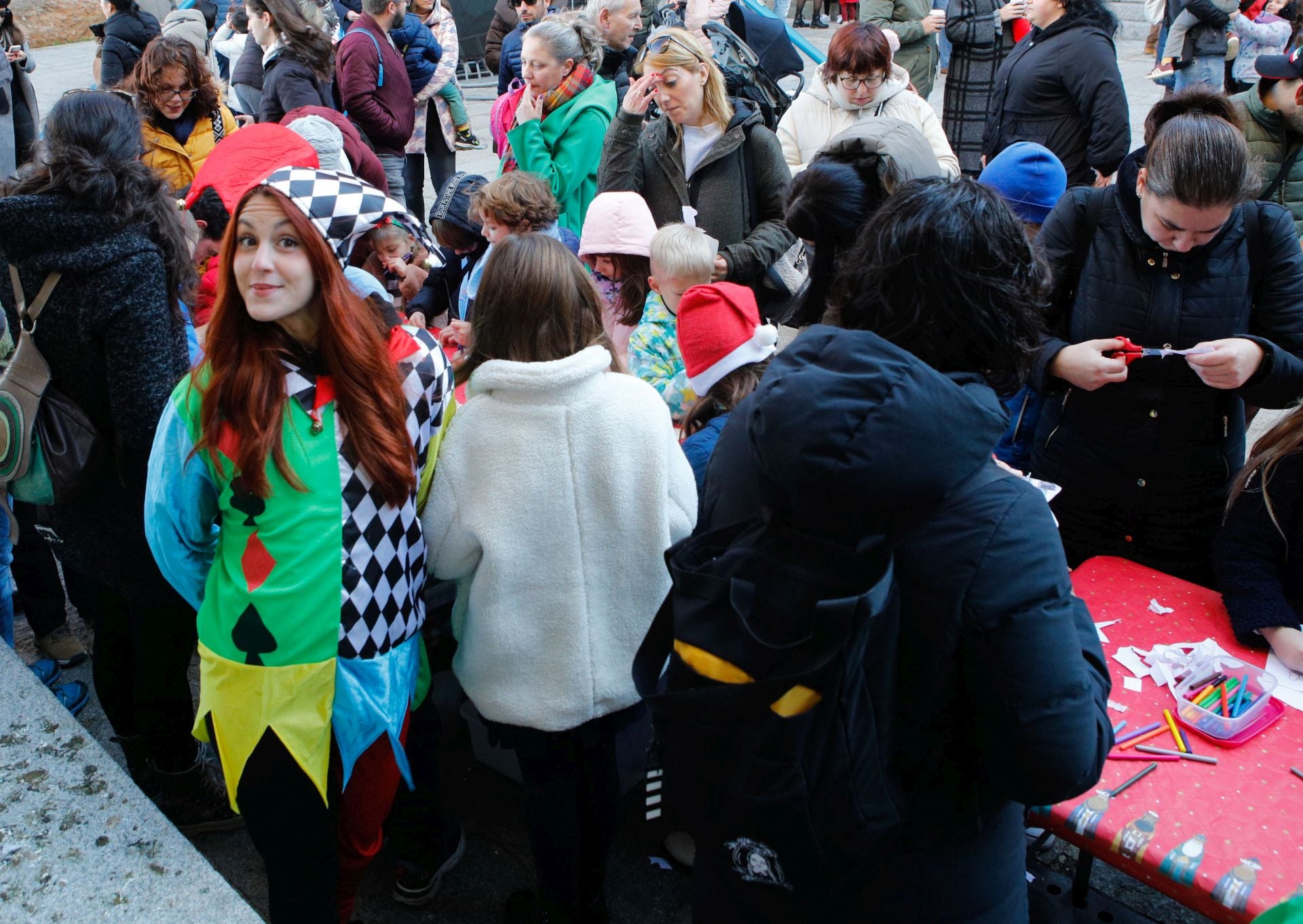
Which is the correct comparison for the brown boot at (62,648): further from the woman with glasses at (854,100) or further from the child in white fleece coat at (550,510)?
the woman with glasses at (854,100)

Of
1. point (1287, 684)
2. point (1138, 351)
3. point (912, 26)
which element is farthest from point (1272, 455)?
point (912, 26)

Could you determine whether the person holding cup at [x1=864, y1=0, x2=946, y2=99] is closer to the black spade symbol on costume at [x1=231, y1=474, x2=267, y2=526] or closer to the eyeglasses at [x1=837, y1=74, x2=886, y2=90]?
Answer: the eyeglasses at [x1=837, y1=74, x2=886, y2=90]

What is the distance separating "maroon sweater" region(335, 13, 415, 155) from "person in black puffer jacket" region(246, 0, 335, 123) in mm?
233

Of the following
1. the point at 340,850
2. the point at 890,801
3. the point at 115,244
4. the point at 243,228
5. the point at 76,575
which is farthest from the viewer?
the point at 76,575

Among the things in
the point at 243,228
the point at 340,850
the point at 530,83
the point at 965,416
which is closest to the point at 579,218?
the point at 530,83

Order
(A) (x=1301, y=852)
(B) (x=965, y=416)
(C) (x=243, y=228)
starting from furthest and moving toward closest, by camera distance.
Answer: (C) (x=243, y=228) → (A) (x=1301, y=852) → (B) (x=965, y=416)

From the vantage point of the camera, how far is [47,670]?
3.48 m

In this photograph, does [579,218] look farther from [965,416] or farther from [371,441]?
[965,416]

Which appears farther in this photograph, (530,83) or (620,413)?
(530,83)

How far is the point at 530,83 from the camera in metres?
4.61

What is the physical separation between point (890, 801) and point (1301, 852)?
31.9 inches

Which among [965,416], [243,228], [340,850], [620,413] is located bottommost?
[340,850]

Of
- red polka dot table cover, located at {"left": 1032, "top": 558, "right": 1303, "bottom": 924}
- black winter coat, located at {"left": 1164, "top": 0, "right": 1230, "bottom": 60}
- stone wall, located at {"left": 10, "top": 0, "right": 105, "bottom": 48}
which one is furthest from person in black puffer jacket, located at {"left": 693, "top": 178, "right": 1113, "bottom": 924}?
stone wall, located at {"left": 10, "top": 0, "right": 105, "bottom": 48}

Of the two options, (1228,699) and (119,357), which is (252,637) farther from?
(1228,699)
